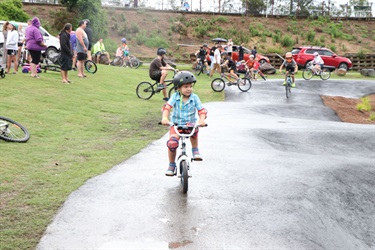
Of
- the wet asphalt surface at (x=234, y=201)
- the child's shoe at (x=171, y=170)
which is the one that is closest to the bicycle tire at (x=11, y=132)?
the wet asphalt surface at (x=234, y=201)

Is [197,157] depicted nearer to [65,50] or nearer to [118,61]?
[65,50]

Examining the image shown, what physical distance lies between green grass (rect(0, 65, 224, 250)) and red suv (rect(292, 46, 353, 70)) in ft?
64.6

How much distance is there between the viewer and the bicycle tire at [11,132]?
396 inches

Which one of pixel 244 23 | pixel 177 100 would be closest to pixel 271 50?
pixel 244 23

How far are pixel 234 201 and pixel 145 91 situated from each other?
13.2m

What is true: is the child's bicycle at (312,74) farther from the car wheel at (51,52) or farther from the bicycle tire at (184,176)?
the bicycle tire at (184,176)

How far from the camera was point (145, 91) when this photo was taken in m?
19.8

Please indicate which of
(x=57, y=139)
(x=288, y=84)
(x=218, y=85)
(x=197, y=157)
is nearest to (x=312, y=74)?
(x=288, y=84)

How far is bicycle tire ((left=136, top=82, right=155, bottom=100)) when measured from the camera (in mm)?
19744

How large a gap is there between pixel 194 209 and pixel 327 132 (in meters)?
8.79

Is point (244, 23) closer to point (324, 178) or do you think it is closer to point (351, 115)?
point (351, 115)

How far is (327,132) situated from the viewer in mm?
14523

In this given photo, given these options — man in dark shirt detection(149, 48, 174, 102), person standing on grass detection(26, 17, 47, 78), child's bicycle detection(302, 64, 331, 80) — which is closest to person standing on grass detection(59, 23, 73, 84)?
person standing on grass detection(26, 17, 47, 78)

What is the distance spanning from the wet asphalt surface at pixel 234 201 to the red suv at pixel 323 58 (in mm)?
27917
